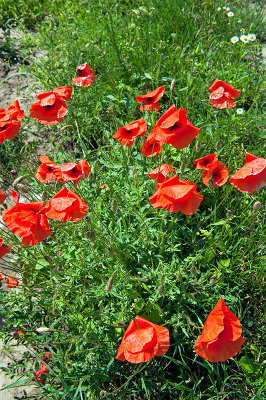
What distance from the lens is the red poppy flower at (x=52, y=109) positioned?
104 inches

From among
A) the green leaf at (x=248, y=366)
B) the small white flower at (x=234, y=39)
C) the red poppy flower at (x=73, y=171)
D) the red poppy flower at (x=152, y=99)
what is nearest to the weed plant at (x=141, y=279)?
the green leaf at (x=248, y=366)

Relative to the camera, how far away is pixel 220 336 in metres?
1.81

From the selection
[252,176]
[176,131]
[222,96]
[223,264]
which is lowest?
[223,264]

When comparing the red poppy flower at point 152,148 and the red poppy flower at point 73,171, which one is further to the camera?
the red poppy flower at point 152,148

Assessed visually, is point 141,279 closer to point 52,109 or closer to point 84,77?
point 52,109

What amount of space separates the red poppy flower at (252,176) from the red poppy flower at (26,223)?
118cm

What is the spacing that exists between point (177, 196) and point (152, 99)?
3.77 feet

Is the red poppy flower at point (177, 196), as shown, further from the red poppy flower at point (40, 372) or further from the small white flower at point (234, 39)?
the small white flower at point (234, 39)

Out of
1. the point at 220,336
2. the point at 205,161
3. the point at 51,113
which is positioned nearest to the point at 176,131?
the point at 205,161

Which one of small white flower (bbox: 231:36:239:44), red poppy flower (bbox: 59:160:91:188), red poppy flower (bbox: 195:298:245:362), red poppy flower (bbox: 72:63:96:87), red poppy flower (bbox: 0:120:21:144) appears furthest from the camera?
small white flower (bbox: 231:36:239:44)

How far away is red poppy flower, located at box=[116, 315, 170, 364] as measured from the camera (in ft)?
5.79

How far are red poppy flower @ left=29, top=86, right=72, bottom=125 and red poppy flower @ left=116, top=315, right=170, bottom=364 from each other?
1628 millimetres

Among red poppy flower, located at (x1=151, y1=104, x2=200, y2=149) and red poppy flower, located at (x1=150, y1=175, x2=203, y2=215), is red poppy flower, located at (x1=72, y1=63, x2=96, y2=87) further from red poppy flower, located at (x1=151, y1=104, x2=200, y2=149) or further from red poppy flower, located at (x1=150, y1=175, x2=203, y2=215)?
red poppy flower, located at (x1=150, y1=175, x2=203, y2=215)

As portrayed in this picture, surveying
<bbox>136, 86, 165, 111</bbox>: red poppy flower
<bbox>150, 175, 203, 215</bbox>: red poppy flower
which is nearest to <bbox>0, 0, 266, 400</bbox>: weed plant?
<bbox>136, 86, 165, 111</bbox>: red poppy flower
